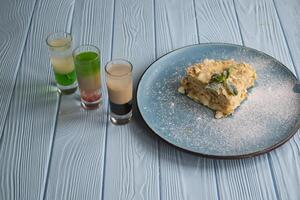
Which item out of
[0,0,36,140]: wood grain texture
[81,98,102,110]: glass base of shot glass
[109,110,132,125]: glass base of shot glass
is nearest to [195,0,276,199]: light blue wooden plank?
[109,110,132,125]: glass base of shot glass

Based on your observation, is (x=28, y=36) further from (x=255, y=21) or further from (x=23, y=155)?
(x=255, y=21)

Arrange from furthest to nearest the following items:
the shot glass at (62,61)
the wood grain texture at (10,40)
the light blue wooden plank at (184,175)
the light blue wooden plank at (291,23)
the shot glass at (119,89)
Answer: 1. the light blue wooden plank at (291,23)
2. the wood grain texture at (10,40)
3. the shot glass at (62,61)
4. the shot glass at (119,89)
5. the light blue wooden plank at (184,175)

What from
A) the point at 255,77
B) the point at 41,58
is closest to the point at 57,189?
the point at 41,58

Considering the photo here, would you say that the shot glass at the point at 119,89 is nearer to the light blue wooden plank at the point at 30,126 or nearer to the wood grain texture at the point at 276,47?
the light blue wooden plank at the point at 30,126

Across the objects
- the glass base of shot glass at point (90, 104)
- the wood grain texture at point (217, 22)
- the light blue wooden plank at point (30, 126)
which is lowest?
the light blue wooden plank at point (30, 126)

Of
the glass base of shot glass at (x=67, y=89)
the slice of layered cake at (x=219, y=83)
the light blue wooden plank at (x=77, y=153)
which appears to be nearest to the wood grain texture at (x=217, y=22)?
the slice of layered cake at (x=219, y=83)

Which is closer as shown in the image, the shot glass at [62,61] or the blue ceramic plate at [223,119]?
the blue ceramic plate at [223,119]

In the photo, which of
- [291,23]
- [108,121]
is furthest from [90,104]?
[291,23]
